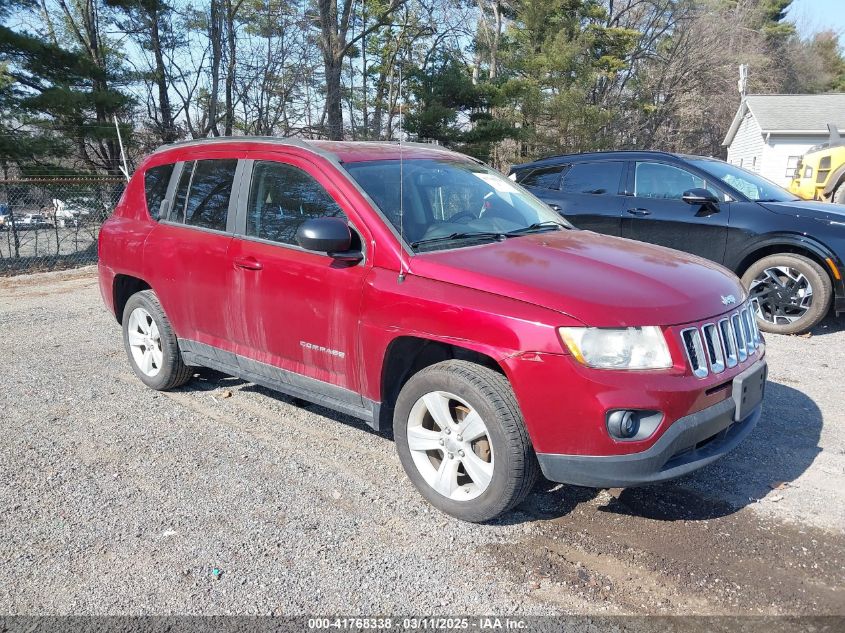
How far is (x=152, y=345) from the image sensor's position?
5195 mm

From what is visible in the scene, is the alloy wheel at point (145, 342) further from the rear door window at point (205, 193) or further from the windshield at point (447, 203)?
the windshield at point (447, 203)

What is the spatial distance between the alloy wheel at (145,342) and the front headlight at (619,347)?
3.45 meters

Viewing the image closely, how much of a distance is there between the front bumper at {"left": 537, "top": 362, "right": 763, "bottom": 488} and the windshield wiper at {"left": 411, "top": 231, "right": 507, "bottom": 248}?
1.29 metres

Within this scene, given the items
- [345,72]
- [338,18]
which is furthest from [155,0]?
[345,72]

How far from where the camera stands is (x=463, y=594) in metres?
2.75

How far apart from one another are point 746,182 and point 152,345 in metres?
6.27

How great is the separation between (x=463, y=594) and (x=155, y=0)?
2106cm

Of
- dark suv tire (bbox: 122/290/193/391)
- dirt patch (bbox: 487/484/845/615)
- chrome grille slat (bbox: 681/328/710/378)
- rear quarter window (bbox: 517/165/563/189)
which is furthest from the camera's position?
Answer: rear quarter window (bbox: 517/165/563/189)

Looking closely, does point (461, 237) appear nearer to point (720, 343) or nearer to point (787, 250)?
point (720, 343)

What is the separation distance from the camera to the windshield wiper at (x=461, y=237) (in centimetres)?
358

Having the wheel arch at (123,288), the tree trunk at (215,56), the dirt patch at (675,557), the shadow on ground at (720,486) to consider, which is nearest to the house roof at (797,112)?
the tree trunk at (215,56)

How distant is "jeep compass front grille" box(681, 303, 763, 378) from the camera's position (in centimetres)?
300

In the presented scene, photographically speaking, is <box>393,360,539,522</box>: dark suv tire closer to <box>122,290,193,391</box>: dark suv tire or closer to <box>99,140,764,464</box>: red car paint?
<box>99,140,764,464</box>: red car paint

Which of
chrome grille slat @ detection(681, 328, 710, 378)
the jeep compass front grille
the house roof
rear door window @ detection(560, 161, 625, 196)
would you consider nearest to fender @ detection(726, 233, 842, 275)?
rear door window @ detection(560, 161, 625, 196)
